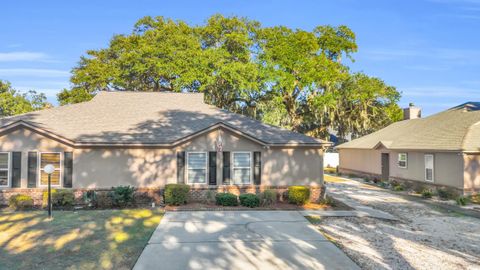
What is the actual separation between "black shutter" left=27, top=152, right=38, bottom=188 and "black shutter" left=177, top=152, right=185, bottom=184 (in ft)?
22.4

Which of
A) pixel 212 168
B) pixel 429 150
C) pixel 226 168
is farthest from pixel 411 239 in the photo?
pixel 429 150

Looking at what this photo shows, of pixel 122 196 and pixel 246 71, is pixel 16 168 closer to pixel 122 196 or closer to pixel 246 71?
pixel 122 196

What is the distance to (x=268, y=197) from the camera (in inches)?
623

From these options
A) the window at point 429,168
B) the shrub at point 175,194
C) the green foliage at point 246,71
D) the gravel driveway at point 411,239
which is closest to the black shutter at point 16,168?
the shrub at point 175,194

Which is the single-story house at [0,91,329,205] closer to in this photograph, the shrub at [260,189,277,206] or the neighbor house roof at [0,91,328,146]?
the neighbor house roof at [0,91,328,146]

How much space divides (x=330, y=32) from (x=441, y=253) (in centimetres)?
3600

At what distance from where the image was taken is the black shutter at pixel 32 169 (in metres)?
16.1

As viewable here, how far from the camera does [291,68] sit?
37.9 m

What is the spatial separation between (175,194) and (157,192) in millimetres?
1714

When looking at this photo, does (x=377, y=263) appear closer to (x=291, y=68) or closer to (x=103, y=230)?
(x=103, y=230)

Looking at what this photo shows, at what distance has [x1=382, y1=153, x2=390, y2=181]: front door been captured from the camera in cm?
2683

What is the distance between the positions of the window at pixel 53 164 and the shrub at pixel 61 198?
1127mm

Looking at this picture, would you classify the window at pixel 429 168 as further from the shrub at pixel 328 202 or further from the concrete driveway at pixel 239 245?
the concrete driveway at pixel 239 245

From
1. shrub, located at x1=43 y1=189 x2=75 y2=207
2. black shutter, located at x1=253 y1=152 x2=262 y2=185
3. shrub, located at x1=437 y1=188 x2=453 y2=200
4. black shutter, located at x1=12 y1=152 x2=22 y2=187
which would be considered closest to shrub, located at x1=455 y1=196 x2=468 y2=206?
shrub, located at x1=437 y1=188 x2=453 y2=200
